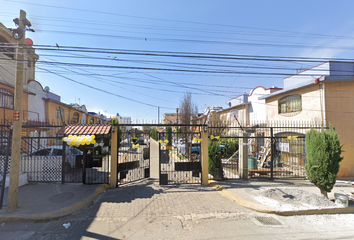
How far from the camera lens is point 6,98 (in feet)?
41.4

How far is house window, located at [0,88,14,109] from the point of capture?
1218 cm

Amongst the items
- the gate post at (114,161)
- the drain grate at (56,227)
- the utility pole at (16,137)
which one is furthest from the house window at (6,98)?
the drain grate at (56,227)

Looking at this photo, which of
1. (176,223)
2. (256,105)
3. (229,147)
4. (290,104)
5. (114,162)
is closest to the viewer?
(176,223)

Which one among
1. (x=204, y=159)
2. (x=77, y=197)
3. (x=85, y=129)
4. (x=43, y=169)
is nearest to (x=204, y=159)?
(x=204, y=159)

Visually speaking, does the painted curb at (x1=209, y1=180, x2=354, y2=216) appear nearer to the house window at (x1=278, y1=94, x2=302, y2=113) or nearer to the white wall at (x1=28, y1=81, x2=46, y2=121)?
the house window at (x1=278, y1=94, x2=302, y2=113)

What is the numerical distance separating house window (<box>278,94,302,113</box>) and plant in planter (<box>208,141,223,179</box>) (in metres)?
7.02

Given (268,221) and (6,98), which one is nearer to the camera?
(268,221)

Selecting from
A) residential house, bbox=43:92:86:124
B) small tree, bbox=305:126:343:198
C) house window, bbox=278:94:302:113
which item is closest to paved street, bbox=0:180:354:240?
small tree, bbox=305:126:343:198

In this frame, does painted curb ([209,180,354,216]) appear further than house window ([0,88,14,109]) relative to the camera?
No

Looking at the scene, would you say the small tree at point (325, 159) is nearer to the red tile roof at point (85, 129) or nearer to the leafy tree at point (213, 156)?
the leafy tree at point (213, 156)

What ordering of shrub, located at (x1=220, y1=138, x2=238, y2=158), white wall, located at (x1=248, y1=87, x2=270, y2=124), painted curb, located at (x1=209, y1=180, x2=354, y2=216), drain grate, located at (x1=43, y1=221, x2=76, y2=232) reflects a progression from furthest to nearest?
1. white wall, located at (x1=248, y1=87, x2=270, y2=124)
2. shrub, located at (x1=220, y1=138, x2=238, y2=158)
3. painted curb, located at (x1=209, y1=180, x2=354, y2=216)
4. drain grate, located at (x1=43, y1=221, x2=76, y2=232)

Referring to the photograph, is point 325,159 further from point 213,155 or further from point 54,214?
point 54,214

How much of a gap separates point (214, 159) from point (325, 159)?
406 cm

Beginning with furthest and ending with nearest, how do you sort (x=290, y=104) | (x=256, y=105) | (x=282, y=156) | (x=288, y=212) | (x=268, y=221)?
(x=256, y=105) → (x=290, y=104) → (x=282, y=156) → (x=288, y=212) → (x=268, y=221)
